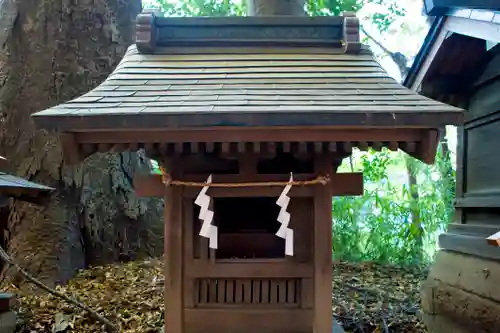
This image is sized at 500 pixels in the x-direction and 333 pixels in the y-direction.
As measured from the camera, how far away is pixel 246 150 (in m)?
3.12

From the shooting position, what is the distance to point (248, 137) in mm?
2908

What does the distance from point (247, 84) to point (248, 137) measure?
605mm

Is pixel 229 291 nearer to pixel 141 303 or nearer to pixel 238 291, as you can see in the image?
pixel 238 291

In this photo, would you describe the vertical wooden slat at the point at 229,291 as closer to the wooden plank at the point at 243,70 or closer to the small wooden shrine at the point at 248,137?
the small wooden shrine at the point at 248,137

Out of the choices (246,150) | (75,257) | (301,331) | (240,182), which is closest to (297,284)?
(301,331)

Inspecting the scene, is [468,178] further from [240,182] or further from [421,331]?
[240,182]

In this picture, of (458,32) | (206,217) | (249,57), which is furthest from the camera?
(458,32)

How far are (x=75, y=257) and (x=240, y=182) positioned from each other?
4191 millimetres

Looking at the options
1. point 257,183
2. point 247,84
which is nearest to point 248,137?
point 257,183

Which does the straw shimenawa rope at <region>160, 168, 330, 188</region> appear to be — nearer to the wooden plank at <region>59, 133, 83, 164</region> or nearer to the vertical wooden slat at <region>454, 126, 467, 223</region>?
the wooden plank at <region>59, 133, 83, 164</region>

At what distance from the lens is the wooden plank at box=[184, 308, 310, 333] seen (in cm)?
335

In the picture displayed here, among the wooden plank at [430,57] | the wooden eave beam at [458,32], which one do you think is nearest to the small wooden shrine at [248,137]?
the wooden eave beam at [458,32]

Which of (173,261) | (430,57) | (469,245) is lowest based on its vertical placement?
(469,245)

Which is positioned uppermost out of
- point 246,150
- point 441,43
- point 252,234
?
point 441,43
